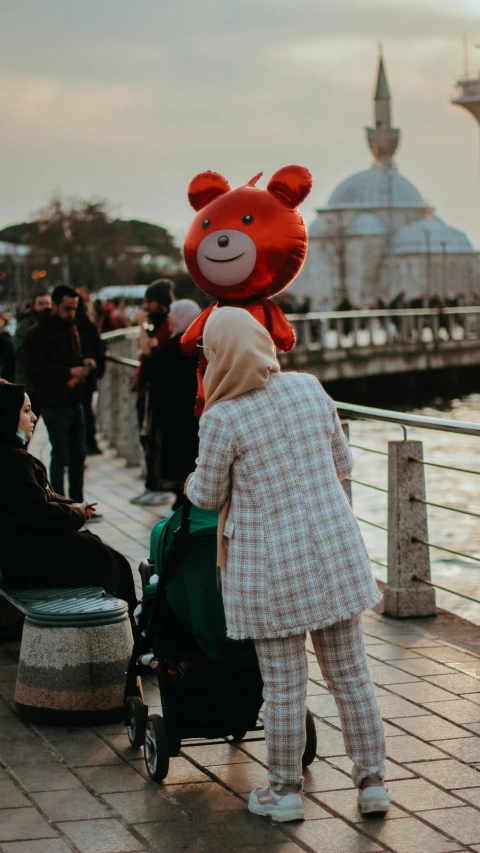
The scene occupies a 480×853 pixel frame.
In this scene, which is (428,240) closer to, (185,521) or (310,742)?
(310,742)

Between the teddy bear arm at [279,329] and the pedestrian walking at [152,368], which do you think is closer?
the teddy bear arm at [279,329]

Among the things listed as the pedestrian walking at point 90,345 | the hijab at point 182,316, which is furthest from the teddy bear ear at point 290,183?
the pedestrian walking at point 90,345

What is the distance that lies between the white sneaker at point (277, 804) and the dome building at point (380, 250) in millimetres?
120282

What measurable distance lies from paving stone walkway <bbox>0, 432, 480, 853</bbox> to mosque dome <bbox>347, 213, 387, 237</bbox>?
5089 inches

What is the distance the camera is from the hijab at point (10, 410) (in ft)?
18.3

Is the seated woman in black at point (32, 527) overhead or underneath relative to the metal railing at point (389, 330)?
overhead

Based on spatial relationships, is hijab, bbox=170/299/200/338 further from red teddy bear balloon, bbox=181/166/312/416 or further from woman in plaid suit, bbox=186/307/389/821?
woman in plaid suit, bbox=186/307/389/821

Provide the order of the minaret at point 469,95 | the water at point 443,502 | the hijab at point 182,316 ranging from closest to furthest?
the hijab at point 182,316 < the water at point 443,502 < the minaret at point 469,95

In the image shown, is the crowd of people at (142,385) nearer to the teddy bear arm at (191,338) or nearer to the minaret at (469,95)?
the teddy bear arm at (191,338)

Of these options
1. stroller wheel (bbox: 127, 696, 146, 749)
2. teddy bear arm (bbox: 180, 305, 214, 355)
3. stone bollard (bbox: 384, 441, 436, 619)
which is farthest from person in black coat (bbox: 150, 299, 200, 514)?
stroller wheel (bbox: 127, 696, 146, 749)

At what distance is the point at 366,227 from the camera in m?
134

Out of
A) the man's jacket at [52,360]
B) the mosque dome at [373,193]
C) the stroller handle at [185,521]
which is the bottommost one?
the stroller handle at [185,521]

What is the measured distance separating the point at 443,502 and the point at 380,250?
383 ft

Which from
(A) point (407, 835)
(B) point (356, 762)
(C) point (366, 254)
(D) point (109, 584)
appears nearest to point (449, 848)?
(A) point (407, 835)
